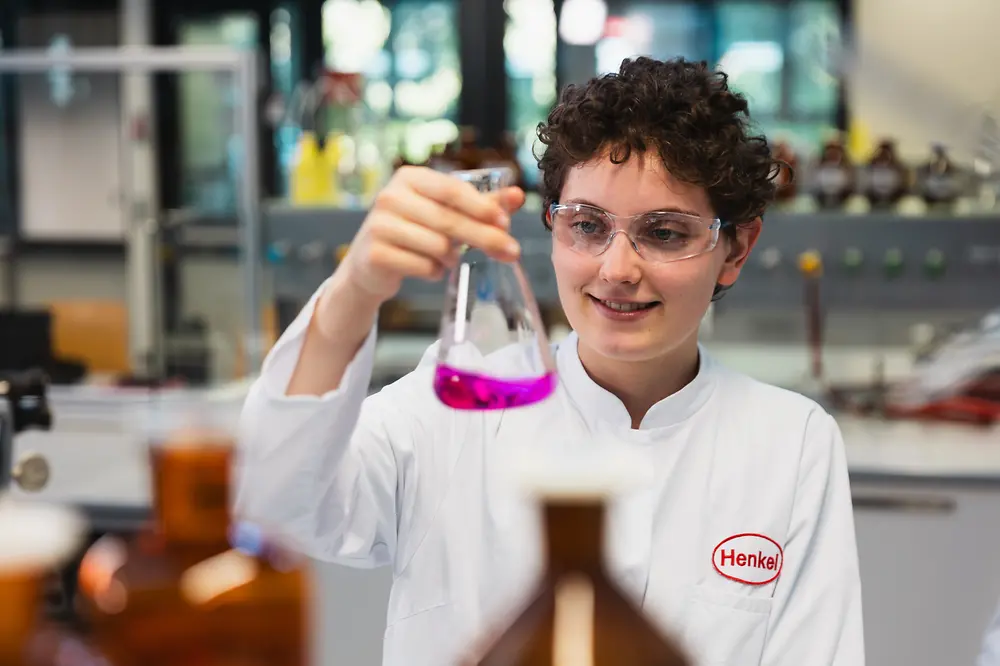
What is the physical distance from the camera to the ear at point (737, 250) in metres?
1.33

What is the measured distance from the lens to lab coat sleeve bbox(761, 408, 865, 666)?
1.22 metres

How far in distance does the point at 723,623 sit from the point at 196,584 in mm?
857

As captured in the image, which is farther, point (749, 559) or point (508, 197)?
→ point (749, 559)

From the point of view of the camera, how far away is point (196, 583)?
18.9 inches

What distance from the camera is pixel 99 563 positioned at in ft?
1.67

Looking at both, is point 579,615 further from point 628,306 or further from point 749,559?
point 749,559

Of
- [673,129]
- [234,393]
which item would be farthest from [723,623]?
[234,393]

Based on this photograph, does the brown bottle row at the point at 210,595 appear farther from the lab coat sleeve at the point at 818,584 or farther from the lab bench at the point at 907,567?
the lab bench at the point at 907,567

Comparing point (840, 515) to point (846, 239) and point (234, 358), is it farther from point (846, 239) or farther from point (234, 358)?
point (234, 358)

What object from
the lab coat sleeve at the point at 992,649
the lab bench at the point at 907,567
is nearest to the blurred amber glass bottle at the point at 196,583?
the lab coat sleeve at the point at 992,649

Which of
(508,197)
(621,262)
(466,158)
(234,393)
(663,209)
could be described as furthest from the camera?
(466,158)

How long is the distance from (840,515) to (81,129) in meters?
6.87

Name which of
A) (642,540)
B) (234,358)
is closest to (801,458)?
(642,540)

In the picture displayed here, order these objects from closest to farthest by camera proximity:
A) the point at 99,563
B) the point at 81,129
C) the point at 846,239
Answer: the point at 99,563
the point at 846,239
the point at 81,129
